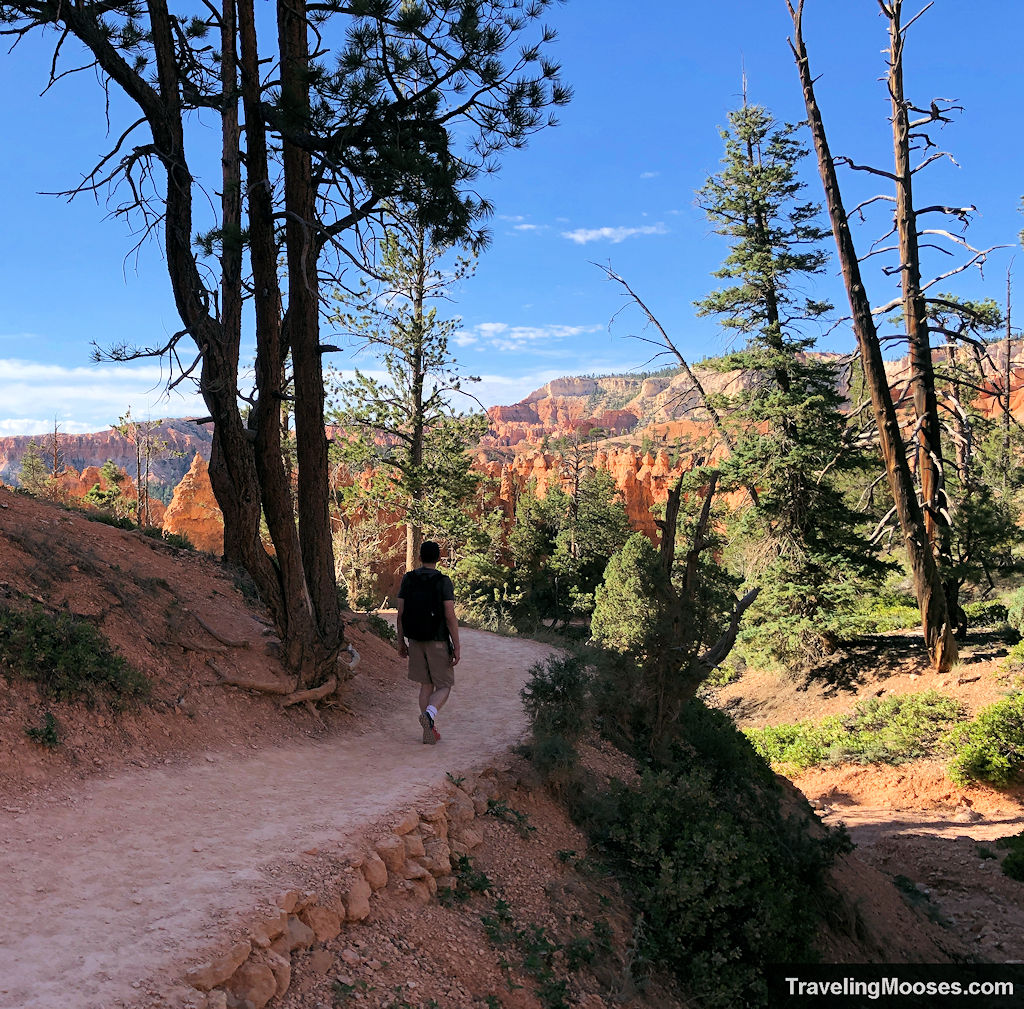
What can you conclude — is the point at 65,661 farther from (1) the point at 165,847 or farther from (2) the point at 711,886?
(2) the point at 711,886

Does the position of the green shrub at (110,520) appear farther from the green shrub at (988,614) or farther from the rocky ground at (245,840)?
the green shrub at (988,614)

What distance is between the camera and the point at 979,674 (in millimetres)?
12383

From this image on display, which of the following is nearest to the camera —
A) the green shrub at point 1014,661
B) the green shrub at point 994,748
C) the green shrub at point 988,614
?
the green shrub at point 994,748

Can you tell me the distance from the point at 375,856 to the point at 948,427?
42.8 feet

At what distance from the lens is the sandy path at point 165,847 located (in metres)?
2.69

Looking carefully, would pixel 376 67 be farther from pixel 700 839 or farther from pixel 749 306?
pixel 749 306

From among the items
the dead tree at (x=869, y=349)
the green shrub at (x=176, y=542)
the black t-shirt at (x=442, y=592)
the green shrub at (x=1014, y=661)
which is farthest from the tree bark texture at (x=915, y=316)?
the green shrub at (x=176, y=542)

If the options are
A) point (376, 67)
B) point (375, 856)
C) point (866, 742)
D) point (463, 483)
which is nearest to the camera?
point (375, 856)

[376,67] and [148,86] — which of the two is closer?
[376,67]

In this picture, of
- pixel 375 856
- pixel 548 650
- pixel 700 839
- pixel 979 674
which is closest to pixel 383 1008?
pixel 375 856

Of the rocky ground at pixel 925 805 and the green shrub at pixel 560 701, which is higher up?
the green shrub at pixel 560 701

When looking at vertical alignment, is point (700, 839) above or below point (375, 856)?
below

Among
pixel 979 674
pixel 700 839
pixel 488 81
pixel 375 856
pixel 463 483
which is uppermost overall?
pixel 488 81

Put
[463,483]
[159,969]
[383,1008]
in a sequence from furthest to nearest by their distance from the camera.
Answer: [463,483] < [383,1008] < [159,969]
